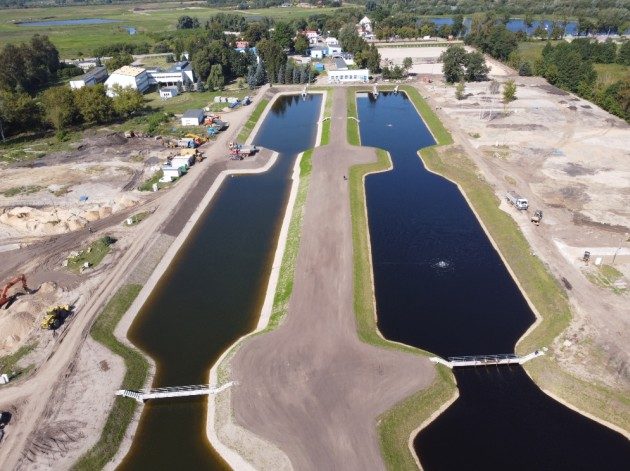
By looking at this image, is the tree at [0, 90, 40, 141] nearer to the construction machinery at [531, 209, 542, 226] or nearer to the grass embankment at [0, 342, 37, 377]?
the grass embankment at [0, 342, 37, 377]

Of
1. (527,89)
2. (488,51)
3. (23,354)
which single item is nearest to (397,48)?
(488,51)

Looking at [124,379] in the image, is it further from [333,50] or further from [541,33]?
[541,33]

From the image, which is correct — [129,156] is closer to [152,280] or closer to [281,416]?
[152,280]

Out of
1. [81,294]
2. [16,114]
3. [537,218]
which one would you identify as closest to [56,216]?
[81,294]

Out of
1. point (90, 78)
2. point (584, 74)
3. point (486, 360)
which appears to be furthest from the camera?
point (90, 78)

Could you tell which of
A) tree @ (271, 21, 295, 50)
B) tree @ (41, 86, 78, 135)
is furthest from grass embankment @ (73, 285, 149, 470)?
tree @ (271, 21, 295, 50)

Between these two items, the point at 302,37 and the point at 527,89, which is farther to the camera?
the point at 302,37

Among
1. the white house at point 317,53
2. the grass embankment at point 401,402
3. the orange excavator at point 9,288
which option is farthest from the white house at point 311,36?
the orange excavator at point 9,288
